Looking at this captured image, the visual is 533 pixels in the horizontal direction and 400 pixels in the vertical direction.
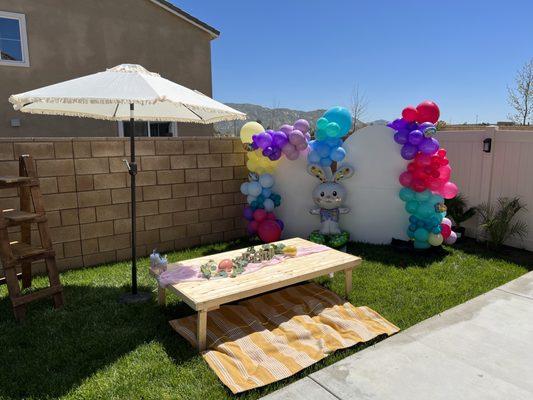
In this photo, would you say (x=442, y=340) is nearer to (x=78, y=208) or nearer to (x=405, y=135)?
(x=405, y=135)

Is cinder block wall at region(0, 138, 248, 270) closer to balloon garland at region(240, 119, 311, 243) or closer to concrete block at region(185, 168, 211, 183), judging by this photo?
concrete block at region(185, 168, 211, 183)

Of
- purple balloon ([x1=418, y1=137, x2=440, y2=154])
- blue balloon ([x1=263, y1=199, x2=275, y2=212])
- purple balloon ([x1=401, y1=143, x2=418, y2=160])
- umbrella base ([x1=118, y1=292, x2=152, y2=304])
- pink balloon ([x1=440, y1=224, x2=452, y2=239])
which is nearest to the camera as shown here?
umbrella base ([x1=118, y1=292, x2=152, y2=304])

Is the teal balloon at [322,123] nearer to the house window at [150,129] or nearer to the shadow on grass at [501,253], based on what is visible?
the shadow on grass at [501,253]

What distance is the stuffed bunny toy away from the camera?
6125 mm

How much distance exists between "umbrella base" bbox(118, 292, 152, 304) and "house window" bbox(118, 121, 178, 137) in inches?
270

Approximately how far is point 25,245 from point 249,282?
105 inches

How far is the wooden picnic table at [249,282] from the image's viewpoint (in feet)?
11.0

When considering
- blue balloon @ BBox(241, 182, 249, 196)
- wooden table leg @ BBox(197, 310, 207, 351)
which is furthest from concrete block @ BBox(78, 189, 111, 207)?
wooden table leg @ BBox(197, 310, 207, 351)

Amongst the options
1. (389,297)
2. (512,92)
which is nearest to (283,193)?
(389,297)

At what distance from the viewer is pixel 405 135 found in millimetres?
5793

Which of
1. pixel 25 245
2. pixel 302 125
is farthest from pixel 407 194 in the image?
pixel 25 245

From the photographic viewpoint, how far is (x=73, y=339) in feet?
11.7

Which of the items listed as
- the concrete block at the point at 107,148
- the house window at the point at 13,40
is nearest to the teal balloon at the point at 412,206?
the concrete block at the point at 107,148

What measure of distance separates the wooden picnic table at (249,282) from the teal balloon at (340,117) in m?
2.08
